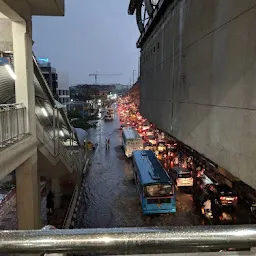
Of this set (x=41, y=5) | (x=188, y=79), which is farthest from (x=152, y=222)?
(x=41, y=5)

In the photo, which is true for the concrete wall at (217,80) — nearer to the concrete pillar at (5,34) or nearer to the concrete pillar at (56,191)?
the concrete pillar at (5,34)

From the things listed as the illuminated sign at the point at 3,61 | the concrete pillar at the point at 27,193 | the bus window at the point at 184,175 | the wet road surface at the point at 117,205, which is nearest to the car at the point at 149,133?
the wet road surface at the point at 117,205

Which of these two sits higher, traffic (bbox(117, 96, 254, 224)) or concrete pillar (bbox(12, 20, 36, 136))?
concrete pillar (bbox(12, 20, 36, 136))

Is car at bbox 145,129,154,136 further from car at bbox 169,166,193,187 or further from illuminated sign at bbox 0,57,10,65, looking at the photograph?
illuminated sign at bbox 0,57,10,65

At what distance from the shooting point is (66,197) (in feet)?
57.8

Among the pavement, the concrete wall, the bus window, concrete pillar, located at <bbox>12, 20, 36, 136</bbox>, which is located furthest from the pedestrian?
the bus window

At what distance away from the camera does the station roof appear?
1525cm

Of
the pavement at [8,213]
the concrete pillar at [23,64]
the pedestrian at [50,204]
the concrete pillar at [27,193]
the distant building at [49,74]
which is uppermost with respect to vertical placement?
the distant building at [49,74]

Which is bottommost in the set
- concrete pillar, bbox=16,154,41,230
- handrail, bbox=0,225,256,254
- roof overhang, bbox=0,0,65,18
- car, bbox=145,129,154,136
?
car, bbox=145,129,154,136

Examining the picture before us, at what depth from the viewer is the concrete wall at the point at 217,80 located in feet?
20.7

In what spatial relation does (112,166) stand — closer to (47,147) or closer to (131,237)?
(47,147)

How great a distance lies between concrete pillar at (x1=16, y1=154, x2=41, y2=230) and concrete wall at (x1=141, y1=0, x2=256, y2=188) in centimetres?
591

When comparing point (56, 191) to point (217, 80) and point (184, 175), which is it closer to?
point (184, 175)

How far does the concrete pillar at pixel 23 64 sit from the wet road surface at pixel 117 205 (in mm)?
8971
